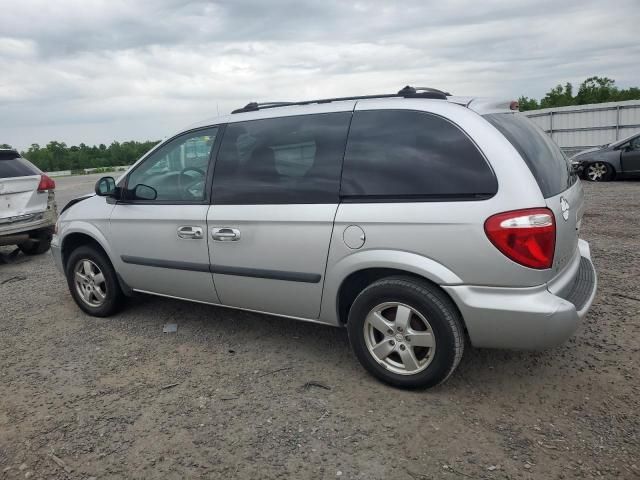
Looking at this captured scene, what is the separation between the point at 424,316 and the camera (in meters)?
2.96

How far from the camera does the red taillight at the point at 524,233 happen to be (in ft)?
8.78

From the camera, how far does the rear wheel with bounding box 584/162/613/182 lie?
1288 cm

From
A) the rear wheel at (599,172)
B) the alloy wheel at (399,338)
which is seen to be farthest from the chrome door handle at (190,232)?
the rear wheel at (599,172)

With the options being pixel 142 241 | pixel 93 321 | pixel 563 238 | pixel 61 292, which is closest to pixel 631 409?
pixel 563 238

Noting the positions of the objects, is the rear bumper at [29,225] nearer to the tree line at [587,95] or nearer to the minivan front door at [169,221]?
the minivan front door at [169,221]

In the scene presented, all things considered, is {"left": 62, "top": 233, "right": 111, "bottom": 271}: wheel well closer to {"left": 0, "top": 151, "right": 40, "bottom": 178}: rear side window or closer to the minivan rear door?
{"left": 0, "top": 151, "right": 40, "bottom": 178}: rear side window

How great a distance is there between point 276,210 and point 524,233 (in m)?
1.54

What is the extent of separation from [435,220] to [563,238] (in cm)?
72

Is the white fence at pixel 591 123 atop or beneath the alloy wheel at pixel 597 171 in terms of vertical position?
atop

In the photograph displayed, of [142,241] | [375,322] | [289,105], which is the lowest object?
[375,322]

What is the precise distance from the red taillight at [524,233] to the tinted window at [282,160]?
99 cm

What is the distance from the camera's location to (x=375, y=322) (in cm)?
314

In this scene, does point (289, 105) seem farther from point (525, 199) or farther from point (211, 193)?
point (525, 199)

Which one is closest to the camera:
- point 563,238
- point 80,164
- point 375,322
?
point 563,238
